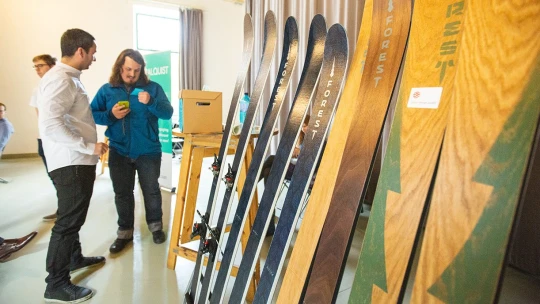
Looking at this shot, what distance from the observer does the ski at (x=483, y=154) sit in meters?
0.53

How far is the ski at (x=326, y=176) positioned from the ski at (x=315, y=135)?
3 cm

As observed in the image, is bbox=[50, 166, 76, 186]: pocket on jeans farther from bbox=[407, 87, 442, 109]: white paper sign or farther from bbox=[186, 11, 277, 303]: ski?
bbox=[407, 87, 442, 109]: white paper sign

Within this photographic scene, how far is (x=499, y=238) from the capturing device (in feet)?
1.77

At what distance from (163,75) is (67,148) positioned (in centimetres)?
209

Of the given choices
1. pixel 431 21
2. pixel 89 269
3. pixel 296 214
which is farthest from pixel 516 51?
pixel 89 269

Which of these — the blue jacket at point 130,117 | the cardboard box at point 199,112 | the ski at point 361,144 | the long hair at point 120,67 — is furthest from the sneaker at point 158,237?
the ski at point 361,144

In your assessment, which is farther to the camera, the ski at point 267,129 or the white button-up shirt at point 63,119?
the white button-up shirt at point 63,119

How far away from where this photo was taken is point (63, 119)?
1.42 meters

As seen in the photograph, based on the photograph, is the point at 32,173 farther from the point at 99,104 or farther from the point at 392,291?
the point at 392,291

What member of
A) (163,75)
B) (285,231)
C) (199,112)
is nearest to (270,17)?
(199,112)

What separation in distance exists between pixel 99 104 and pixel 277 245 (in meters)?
1.59

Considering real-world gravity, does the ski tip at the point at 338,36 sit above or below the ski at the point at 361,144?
above

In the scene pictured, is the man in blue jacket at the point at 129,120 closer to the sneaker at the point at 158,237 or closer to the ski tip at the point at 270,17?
the sneaker at the point at 158,237

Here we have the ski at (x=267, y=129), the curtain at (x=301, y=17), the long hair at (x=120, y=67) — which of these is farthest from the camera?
the curtain at (x=301, y=17)
